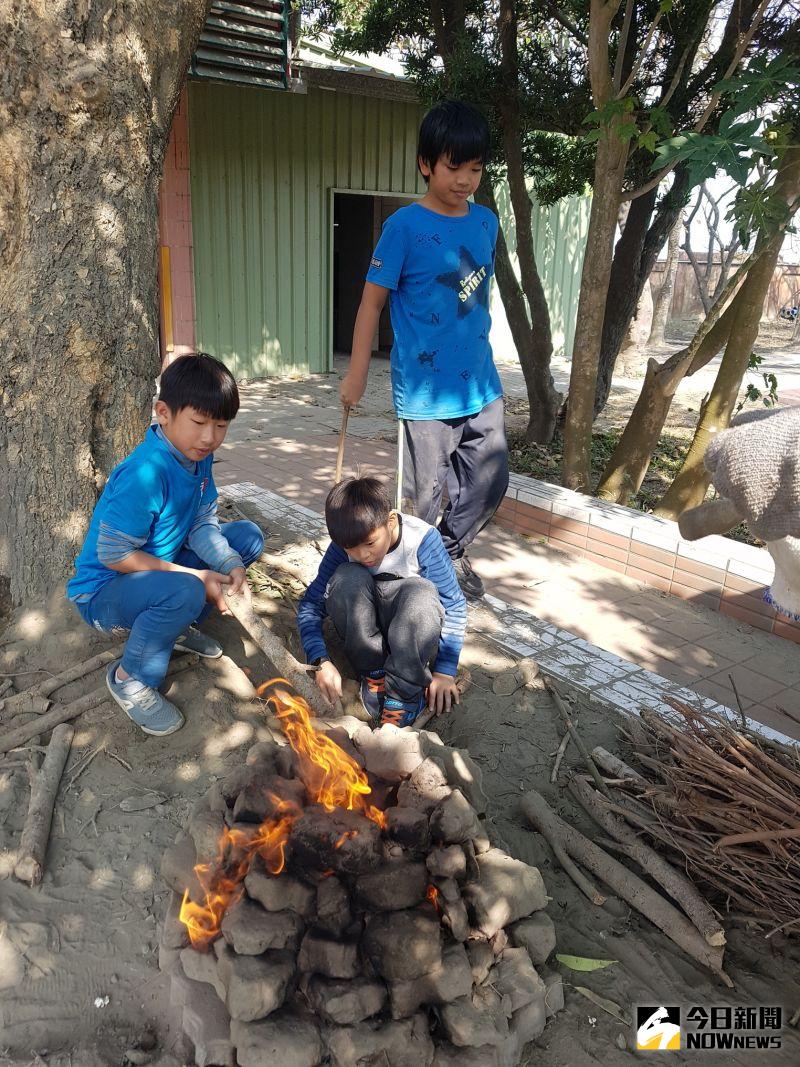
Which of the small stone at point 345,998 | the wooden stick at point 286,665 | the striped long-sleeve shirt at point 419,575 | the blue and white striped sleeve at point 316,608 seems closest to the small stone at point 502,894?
the small stone at point 345,998

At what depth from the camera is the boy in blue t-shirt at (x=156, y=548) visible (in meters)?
2.79

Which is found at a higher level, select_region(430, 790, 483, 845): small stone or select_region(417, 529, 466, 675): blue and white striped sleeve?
select_region(417, 529, 466, 675): blue and white striped sleeve

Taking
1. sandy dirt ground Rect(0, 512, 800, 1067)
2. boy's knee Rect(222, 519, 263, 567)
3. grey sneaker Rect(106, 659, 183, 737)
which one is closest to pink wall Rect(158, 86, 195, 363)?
boy's knee Rect(222, 519, 263, 567)

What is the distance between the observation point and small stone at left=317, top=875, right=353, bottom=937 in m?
2.00

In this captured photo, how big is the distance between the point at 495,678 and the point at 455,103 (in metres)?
2.50

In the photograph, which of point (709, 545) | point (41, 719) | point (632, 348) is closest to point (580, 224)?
point (632, 348)

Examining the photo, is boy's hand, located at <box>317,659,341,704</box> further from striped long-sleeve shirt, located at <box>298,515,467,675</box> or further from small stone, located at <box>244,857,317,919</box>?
small stone, located at <box>244,857,317,919</box>

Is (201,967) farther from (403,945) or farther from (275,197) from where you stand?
(275,197)

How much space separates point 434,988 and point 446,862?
0.30 metres

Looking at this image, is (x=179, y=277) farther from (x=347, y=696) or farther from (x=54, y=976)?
(x=54, y=976)

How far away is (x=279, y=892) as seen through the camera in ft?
6.61

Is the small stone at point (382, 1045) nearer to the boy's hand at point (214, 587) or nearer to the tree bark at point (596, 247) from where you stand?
the boy's hand at point (214, 587)

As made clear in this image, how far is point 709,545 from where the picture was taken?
460 cm

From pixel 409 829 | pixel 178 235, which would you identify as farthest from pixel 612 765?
pixel 178 235
